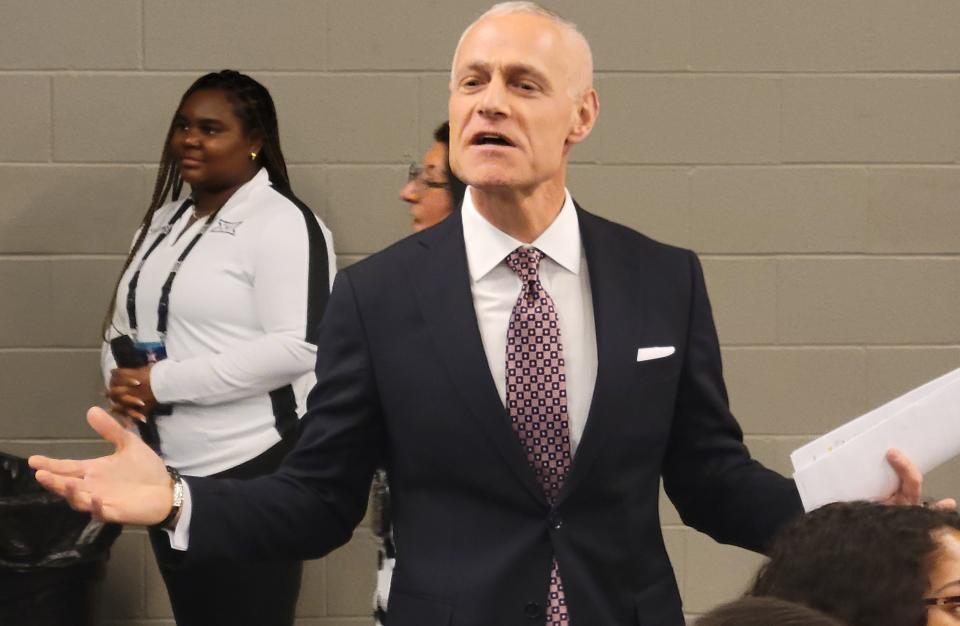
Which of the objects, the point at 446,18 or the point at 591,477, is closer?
the point at 591,477

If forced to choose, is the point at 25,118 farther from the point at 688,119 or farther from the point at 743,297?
the point at 743,297

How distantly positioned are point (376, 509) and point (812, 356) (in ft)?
5.71

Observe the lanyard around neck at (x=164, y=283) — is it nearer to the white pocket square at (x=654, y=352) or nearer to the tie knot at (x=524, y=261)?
the tie knot at (x=524, y=261)

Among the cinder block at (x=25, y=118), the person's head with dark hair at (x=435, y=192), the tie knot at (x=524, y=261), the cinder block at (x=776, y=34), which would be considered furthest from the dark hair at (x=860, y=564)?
the cinder block at (x=25, y=118)

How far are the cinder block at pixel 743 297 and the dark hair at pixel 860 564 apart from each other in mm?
2398

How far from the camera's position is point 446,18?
394cm

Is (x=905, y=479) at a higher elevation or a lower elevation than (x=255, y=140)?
lower

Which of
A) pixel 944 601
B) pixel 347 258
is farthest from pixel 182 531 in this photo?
pixel 347 258

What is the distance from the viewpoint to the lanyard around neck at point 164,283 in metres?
3.36

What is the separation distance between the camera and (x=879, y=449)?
1.87 m

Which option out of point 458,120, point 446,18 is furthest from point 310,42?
point 458,120

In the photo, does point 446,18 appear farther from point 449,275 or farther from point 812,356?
point 449,275

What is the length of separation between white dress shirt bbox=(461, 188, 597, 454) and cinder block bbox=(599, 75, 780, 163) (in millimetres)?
2093

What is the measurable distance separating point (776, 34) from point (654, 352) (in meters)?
2.33
